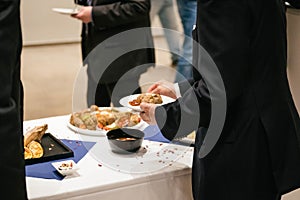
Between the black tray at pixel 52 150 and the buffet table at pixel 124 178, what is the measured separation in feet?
0.19

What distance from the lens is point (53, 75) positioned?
204 inches

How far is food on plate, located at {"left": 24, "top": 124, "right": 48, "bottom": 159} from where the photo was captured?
1.67 meters

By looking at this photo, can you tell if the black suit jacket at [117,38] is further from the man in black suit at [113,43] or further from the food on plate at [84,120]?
the food on plate at [84,120]

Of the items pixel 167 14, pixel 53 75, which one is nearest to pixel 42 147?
pixel 167 14

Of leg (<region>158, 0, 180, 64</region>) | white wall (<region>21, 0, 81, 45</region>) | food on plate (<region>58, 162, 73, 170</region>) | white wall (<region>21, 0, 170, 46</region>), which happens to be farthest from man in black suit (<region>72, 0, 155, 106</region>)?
white wall (<region>21, 0, 81, 45</region>)

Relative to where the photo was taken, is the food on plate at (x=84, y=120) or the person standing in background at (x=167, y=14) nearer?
the food on plate at (x=84, y=120)

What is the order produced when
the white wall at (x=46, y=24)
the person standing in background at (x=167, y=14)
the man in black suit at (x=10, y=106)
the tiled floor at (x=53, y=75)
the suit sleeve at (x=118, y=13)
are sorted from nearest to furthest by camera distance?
the man in black suit at (x=10, y=106) → the suit sleeve at (x=118, y=13) → the person standing in background at (x=167, y=14) → the tiled floor at (x=53, y=75) → the white wall at (x=46, y=24)

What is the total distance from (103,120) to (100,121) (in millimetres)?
11

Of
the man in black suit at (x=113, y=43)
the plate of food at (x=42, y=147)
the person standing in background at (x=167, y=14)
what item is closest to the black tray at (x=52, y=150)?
the plate of food at (x=42, y=147)

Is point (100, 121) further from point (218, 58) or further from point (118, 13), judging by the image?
point (118, 13)

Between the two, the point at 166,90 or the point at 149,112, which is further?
the point at 166,90

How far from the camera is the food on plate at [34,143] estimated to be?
1672mm

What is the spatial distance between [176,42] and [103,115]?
2782mm

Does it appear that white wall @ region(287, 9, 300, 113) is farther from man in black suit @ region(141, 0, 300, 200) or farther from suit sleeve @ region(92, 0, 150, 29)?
suit sleeve @ region(92, 0, 150, 29)
